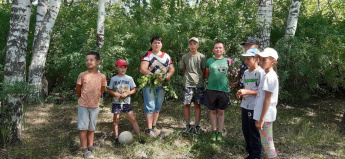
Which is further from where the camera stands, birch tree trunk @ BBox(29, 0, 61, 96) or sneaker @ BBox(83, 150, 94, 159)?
birch tree trunk @ BBox(29, 0, 61, 96)

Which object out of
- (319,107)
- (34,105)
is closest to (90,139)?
(34,105)

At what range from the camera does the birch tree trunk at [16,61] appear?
399cm

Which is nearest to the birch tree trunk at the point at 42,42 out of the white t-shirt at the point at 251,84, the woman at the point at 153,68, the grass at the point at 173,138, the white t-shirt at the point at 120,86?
the grass at the point at 173,138

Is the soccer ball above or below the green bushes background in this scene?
below

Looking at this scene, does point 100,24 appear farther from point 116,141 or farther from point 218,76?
point 218,76

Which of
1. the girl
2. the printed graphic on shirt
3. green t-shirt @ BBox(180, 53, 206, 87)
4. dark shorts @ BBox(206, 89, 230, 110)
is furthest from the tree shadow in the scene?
the girl

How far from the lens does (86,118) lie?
3.72 metres

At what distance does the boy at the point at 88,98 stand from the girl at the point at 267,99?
2.32 meters

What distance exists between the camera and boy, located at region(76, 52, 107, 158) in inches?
146

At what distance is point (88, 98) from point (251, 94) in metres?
2.38

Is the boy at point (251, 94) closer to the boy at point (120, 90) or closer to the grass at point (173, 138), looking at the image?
the grass at point (173, 138)

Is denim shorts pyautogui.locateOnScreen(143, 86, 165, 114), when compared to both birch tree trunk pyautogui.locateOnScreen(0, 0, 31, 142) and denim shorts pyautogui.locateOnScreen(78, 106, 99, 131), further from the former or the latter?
birch tree trunk pyautogui.locateOnScreen(0, 0, 31, 142)

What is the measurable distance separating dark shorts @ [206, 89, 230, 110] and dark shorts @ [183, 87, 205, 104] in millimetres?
276

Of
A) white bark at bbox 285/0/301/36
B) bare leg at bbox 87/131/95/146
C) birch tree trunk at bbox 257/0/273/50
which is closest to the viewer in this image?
bare leg at bbox 87/131/95/146
